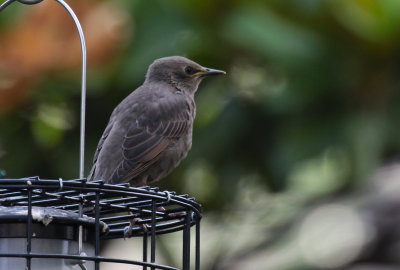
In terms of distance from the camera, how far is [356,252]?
26.4ft

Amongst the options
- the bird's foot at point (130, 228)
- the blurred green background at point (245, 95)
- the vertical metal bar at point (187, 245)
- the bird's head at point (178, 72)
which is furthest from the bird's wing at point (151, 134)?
the vertical metal bar at point (187, 245)

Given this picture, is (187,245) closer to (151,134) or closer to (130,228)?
(130,228)

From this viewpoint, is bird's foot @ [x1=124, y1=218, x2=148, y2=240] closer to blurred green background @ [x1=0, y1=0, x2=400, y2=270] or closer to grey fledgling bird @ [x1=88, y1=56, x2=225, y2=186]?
grey fledgling bird @ [x1=88, y1=56, x2=225, y2=186]

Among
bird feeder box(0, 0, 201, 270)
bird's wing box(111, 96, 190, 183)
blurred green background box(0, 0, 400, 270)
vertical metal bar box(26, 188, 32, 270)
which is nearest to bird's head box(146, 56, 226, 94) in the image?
bird's wing box(111, 96, 190, 183)

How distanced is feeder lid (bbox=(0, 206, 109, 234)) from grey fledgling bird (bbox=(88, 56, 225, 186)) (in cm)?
231

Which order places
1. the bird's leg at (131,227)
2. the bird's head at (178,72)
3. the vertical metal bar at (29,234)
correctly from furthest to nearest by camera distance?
the bird's head at (178,72) → the bird's leg at (131,227) → the vertical metal bar at (29,234)

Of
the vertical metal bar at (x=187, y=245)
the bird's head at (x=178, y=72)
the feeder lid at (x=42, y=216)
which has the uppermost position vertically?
the bird's head at (x=178, y=72)

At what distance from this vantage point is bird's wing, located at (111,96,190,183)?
6594 mm

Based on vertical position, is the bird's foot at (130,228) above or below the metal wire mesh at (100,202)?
below

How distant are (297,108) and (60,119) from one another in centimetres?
233

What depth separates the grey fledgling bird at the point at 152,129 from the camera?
6.65 metres

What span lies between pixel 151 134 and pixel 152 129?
7cm

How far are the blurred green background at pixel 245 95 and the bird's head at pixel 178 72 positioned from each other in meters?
0.41

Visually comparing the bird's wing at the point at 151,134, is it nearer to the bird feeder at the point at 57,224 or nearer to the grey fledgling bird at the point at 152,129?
the grey fledgling bird at the point at 152,129
